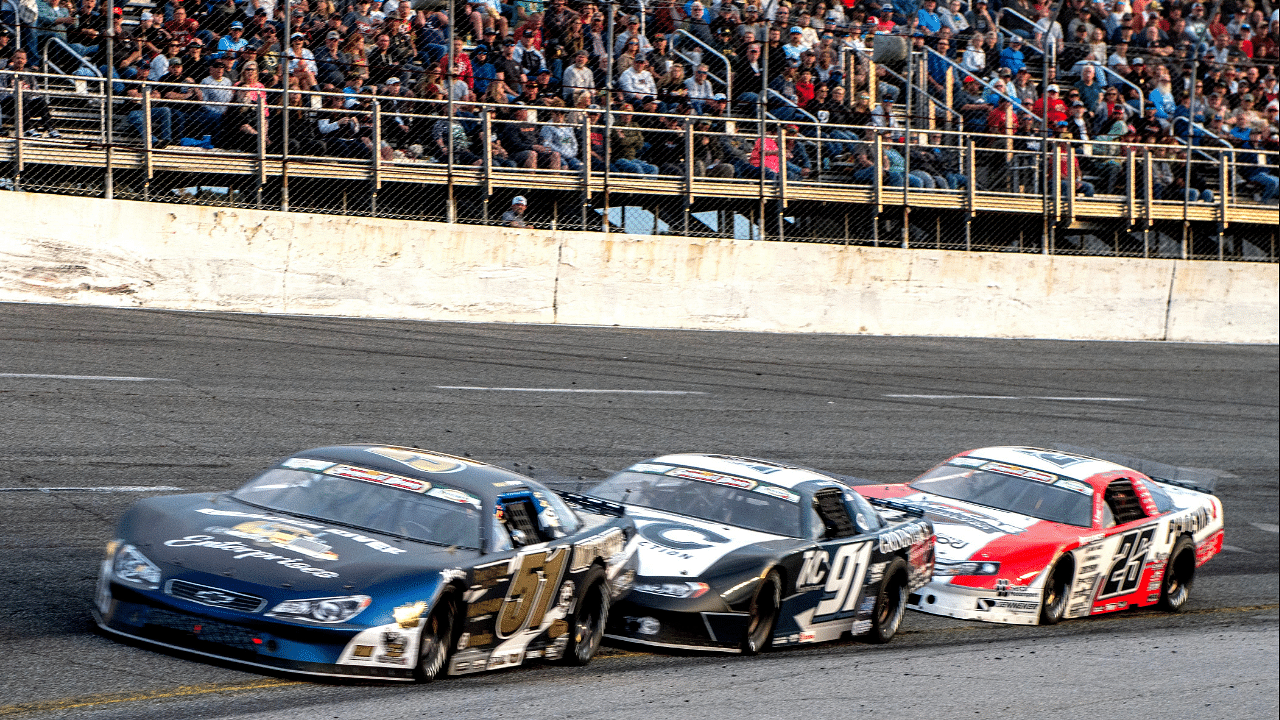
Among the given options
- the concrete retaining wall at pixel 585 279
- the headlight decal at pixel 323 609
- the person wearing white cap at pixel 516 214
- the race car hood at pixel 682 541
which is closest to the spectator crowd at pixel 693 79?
the person wearing white cap at pixel 516 214

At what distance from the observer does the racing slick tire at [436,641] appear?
636cm

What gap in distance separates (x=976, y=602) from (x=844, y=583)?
163 cm

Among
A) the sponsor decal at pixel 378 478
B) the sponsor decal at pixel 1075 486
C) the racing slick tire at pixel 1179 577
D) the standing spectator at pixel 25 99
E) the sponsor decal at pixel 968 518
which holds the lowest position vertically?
the racing slick tire at pixel 1179 577

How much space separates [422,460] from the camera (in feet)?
24.5

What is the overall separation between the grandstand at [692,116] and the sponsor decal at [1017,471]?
6.09 m

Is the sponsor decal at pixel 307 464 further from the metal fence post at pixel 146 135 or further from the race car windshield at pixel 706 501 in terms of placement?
the metal fence post at pixel 146 135

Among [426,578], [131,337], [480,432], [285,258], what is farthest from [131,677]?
[285,258]

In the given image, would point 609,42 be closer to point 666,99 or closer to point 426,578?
point 666,99

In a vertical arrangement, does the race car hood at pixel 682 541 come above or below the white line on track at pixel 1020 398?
above

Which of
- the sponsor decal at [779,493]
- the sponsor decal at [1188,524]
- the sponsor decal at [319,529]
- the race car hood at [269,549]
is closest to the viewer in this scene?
the race car hood at [269,549]

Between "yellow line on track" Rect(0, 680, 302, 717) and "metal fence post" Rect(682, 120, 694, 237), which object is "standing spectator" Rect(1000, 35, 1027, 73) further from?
"yellow line on track" Rect(0, 680, 302, 717)

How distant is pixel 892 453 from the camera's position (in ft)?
46.0

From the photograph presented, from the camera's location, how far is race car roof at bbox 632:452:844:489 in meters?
8.98

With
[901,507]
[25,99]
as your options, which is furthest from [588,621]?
[25,99]
